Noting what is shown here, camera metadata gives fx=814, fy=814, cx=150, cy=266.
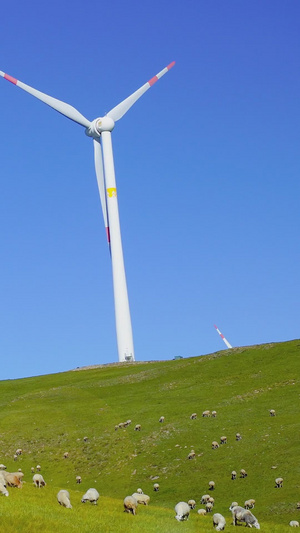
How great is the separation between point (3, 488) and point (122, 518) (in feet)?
14.0

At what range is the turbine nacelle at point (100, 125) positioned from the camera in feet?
348

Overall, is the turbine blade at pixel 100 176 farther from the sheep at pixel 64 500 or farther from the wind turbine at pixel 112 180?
the sheep at pixel 64 500

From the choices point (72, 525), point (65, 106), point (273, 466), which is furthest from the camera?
point (65, 106)

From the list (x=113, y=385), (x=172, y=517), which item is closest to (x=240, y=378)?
(x=113, y=385)

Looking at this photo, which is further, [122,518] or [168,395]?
[168,395]

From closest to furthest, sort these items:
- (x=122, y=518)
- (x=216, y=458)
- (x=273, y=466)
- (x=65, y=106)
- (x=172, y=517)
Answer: (x=122, y=518) < (x=172, y=517) < (x=273, y=466) < (x=216, y=458) < (x=65, y=106)

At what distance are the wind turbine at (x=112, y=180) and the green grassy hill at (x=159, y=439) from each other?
1243 centimetres

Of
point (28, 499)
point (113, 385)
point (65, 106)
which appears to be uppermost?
point (65, 106)

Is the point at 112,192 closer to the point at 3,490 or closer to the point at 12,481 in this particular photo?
the point at 12,481

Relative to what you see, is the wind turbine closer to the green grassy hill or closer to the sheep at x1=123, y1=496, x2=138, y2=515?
the green grassy hill

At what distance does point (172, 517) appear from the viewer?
2867 centimetres

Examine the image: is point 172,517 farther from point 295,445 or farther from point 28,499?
point 295,445

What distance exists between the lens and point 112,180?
105 metres

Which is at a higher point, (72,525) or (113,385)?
(113,385)
